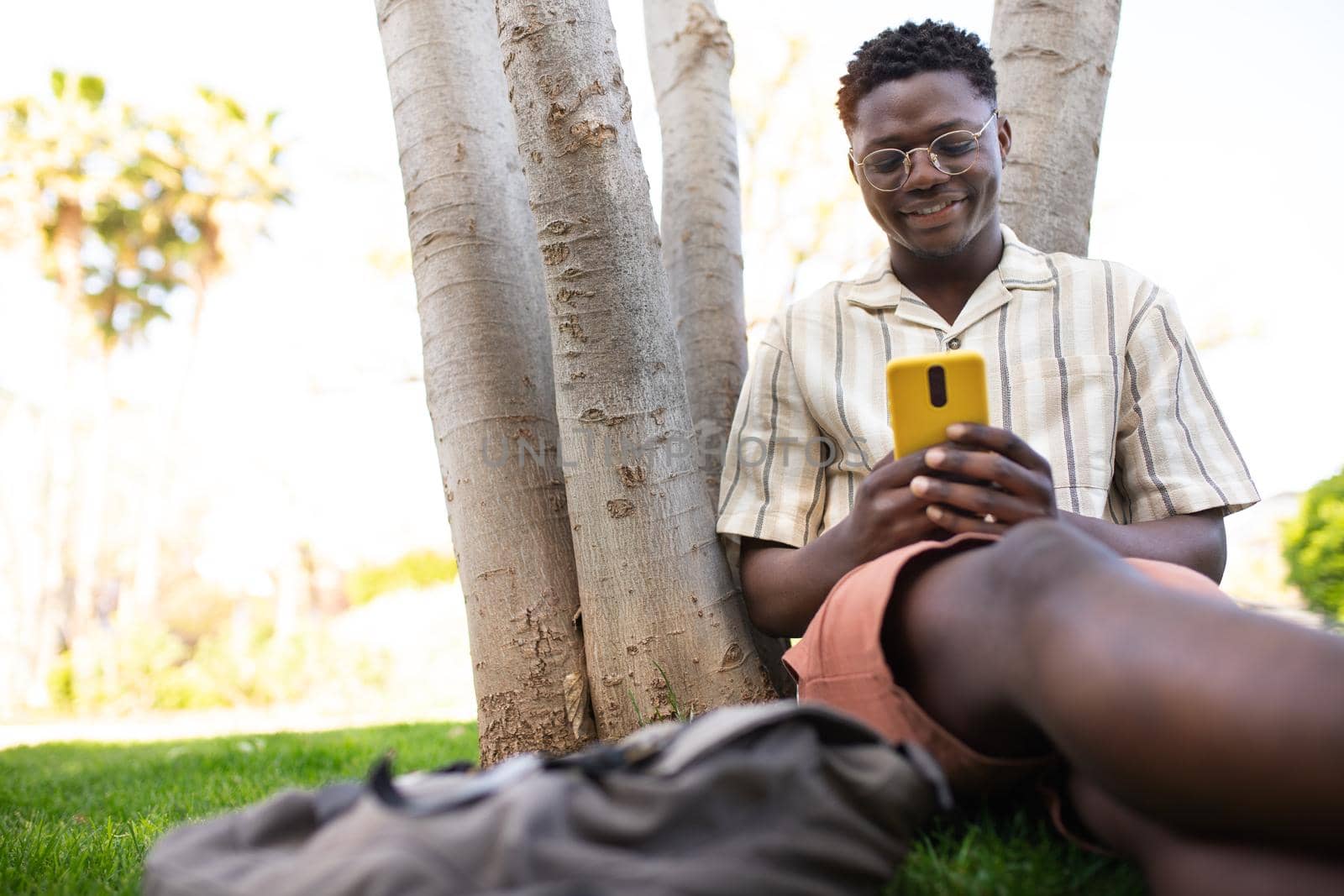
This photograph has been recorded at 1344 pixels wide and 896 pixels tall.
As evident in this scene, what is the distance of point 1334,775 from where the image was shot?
969 millimetres

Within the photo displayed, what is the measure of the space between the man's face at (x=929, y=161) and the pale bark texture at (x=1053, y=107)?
2.75 ft

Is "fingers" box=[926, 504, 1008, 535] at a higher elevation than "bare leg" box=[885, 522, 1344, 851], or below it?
higher

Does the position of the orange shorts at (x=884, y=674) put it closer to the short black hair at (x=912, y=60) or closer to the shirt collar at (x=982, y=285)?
the shirt collar at (x=982, y=285)

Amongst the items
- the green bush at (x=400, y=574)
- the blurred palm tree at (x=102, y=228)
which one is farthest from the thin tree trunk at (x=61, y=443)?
the green bush at (x=400, y=574)

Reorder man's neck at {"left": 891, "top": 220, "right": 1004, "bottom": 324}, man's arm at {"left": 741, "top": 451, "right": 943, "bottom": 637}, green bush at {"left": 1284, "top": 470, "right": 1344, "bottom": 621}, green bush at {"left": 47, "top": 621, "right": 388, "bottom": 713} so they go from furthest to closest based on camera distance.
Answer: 1. green bush at {"left": 47, "top": 621, "right": 388, "bottom": 713}
2. green bush at {"left": 1284, "top": 470, "right": 1344, "bottom": 621}
3. man's neck at {"left": 891, "top": 220, "right": 1004, "bottom": 324}
4. man's arm at {"left": 741, "top": 451, "right": 943, "bottom": 637}

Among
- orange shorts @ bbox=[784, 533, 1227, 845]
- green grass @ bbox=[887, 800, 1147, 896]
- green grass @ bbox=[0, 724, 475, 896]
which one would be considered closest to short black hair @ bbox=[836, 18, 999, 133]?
orange shorts @ bbox=[784, 533, 1227, 845]

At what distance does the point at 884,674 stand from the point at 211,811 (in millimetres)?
2444

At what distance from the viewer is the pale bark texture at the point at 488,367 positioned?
252cm

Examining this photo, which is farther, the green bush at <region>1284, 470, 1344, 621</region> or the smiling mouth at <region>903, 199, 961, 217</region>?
the green bush at <region>1284, 470, 1344, 621</region>

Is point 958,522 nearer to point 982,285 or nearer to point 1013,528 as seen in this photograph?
point 1013,528

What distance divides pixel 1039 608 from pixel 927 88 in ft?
5.15

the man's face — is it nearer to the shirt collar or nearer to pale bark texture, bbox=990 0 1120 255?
the shirt collar

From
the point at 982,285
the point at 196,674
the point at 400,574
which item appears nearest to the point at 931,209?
the point at 982,285

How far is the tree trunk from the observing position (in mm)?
2422
